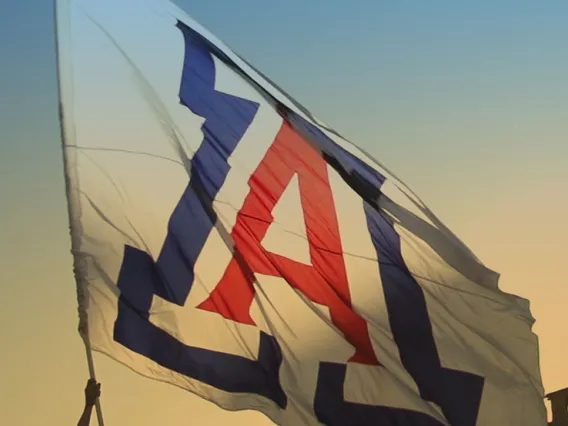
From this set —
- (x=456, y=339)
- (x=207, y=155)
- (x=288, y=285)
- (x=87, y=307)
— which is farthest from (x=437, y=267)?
(x=87, y=307)

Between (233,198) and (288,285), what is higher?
(233,198)

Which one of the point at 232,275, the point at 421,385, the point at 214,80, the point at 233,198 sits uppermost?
the point at 214,80

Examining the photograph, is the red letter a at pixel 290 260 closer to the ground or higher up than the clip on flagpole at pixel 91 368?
higher up

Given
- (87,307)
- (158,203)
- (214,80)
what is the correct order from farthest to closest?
(214,80)
(158,203)
(87,307)

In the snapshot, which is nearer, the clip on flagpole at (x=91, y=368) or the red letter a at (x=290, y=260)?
the clip on flagpole at (x=91, y=368)

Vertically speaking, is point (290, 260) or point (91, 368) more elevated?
point (290, 260)

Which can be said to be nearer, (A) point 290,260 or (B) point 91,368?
(B) point 91,368

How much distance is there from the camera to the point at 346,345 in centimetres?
1237

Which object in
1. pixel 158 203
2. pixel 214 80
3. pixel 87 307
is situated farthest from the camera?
pixel 214 80

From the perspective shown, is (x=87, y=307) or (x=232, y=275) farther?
(x=232, y=275)

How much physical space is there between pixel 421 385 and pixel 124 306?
3.42 metres

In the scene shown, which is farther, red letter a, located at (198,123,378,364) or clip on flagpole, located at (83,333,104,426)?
red letter a, located at (198,123,378,364)

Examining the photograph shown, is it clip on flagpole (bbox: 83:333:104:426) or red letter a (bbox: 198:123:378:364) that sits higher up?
red letter a (bbox: 198:123:378:364)

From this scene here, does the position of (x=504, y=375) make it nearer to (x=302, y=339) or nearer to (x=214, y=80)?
(x=302, y=339)
